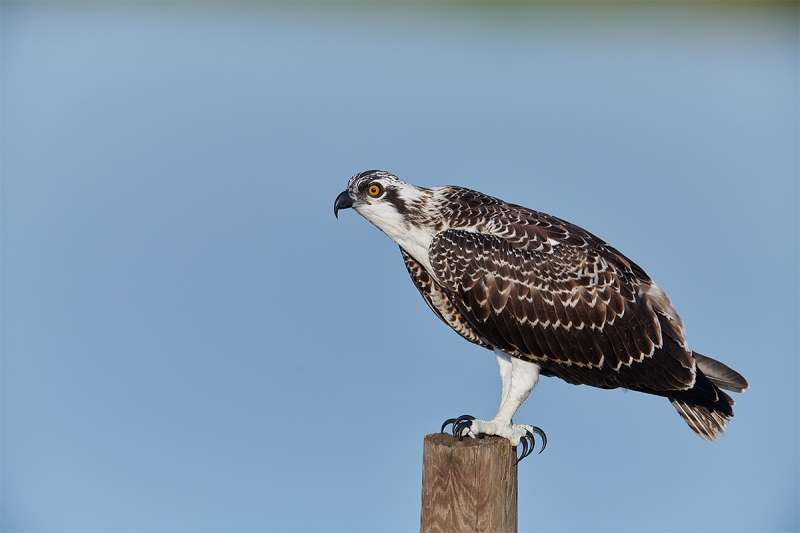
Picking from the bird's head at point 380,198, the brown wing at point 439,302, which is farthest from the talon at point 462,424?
the bird's head at point 380,198

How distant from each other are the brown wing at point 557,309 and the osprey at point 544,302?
10mm

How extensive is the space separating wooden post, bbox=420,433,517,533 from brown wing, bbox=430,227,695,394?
1566 millimetres

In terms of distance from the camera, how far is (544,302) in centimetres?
819

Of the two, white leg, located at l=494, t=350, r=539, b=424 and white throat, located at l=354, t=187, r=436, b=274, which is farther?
white throat, located at l=354, t=187, r=436, b=274

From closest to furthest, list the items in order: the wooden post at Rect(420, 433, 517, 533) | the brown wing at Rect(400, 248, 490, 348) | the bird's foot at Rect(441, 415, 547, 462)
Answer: the wooden post at Rect(420, 433, 517, 533) < the bird's foot at Rect(441, 415, 547, 462) < the brown wing at Rect(400, 248, 490, 348)

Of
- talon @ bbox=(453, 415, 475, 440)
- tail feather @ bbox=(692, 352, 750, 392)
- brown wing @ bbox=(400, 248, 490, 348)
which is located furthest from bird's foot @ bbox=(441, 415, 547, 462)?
tail feather @ bbox=(692, 352, 750, 392)

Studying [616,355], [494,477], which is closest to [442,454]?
[494,477]

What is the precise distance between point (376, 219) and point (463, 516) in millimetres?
3340

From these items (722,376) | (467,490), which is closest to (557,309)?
(722,376)

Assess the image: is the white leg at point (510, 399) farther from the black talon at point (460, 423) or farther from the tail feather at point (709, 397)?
the tail feather at point (709, 397)

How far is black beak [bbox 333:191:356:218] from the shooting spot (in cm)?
856

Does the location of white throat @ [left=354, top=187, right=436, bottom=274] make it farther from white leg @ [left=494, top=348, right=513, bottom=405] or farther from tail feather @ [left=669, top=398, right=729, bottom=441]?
tail feather @ [left=669, top=398, right=729, bottom=441]

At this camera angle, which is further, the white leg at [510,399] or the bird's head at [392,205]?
the bird's head at [392,205]

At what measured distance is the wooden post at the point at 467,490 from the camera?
6.57 meters
